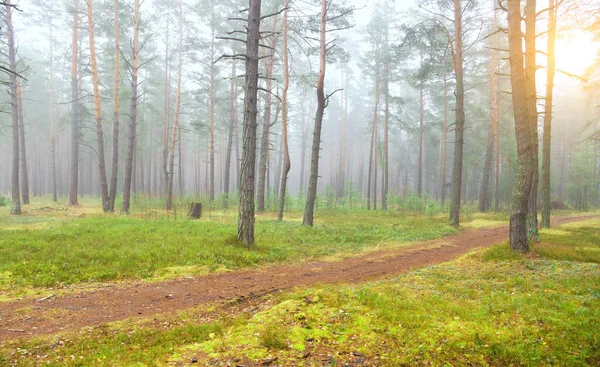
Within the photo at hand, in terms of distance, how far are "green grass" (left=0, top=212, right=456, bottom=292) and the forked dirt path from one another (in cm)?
81

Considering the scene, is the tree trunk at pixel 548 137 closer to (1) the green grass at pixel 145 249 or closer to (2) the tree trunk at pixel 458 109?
(2) the tree trunk at pixel 458 109

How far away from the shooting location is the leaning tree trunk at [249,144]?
370 inches

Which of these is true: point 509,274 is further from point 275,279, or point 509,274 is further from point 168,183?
point 168,183

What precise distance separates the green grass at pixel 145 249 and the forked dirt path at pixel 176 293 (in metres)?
0.81

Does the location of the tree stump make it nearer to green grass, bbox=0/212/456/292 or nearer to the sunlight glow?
green grass, bbox=0/212/456/292

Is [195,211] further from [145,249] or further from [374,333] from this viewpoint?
[374,333]

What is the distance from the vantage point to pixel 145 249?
838 centimetres

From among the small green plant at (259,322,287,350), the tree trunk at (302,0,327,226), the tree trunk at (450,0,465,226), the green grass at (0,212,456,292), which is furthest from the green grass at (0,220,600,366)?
the tree trunk at (450,0,465,226)

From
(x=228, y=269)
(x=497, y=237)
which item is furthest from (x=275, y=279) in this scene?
(x=497, y=237)

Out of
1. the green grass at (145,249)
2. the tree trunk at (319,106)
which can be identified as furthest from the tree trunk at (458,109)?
the tree trunk at (319,106)

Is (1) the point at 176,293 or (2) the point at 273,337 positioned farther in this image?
(1) the point at 176,293

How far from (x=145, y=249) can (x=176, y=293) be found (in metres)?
2.97

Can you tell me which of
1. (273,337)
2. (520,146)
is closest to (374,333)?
(273,337)

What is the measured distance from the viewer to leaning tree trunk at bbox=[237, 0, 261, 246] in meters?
9.39
